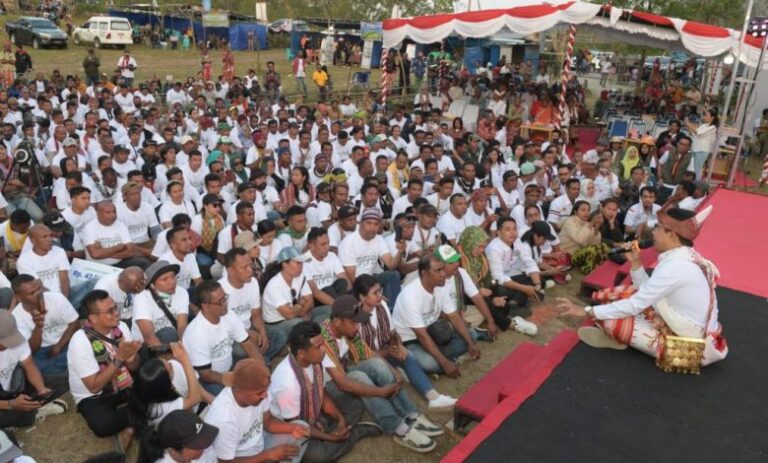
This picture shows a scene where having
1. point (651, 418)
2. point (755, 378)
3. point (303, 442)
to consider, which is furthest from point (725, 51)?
point (303, 442)

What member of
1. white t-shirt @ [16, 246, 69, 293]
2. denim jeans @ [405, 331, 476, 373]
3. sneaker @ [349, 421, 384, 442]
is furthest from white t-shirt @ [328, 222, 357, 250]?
white t-shirt @ [16, 246, 69, 293]

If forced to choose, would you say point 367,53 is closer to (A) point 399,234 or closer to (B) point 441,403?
(A) point 399,234

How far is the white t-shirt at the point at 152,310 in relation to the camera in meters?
4.61

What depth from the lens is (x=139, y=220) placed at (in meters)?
6.94

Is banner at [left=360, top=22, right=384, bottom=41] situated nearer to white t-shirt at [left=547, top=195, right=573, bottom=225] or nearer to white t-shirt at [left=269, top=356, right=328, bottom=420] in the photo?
white t-shirt at [left=547, top=195, right=573, bottom=225]

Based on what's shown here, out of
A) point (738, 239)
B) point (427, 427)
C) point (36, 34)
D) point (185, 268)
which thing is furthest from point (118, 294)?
point (36, 34)

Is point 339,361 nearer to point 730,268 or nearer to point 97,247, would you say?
point 97,247

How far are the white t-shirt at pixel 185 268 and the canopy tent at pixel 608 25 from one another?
33.6 ft

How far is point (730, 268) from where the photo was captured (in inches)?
249

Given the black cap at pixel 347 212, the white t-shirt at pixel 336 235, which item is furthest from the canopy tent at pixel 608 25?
the white t-shirt at pixel 336 235

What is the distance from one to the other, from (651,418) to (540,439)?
77cm

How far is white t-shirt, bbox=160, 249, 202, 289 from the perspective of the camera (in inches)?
220

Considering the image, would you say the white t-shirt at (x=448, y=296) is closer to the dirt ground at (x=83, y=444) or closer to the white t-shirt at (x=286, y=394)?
the dirt ground at (x=83, y=444)

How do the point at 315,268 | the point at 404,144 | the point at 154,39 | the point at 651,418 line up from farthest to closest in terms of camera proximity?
1. the point at 154,39
2. the point at 404,144
3. the point at 315,268
4. the point at 651,418
